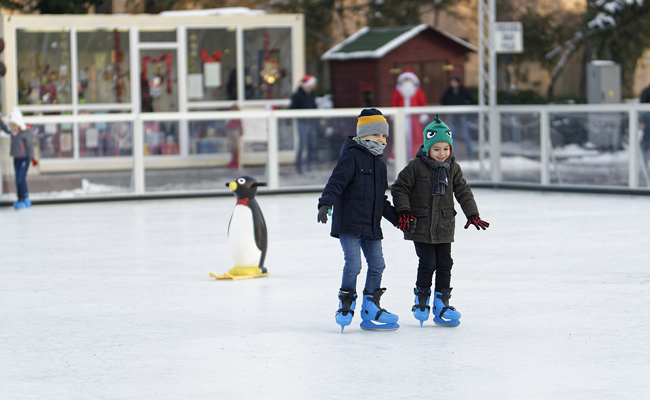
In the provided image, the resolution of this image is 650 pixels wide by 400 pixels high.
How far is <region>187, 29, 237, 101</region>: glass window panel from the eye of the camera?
2256cm

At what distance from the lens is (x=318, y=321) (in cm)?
766

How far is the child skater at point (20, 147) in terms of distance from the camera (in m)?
16.2

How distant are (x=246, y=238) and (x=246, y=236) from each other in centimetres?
2

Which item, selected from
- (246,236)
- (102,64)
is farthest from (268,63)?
(246,236)

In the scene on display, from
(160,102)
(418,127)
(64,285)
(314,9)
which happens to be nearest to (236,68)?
(160,102)

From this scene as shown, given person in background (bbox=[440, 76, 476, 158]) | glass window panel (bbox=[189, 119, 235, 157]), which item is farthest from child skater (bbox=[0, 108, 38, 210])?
person in background (bbox=[440, 76, 476, 158])

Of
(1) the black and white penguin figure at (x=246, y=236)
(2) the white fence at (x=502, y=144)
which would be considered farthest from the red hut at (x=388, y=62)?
(1) the black and white penguin figure at (x=246, y=236)

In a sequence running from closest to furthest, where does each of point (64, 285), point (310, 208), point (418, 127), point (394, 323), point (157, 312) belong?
point (394, 323) → point (157, 312) → point (64, 285) → point (310, 208) → point (418, 127)

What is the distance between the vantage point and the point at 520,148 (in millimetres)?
18438

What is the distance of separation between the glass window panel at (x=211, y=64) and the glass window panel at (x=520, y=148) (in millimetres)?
6014

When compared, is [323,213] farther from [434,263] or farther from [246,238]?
[246,238]

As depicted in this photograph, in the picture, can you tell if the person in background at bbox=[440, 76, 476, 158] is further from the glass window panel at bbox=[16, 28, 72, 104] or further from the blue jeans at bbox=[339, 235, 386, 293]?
the blue jeans at bbox=[339, 235, 386, 293]

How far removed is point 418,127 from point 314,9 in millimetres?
15065

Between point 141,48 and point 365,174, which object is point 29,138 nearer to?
point 141,48
